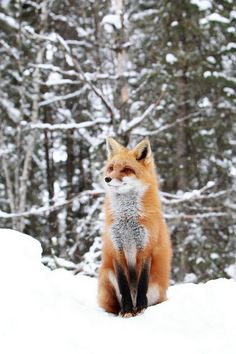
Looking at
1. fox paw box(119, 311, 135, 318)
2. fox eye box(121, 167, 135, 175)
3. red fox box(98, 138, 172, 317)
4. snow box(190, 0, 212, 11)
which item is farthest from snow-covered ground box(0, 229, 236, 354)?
snow box(190, 0, 212, 11)

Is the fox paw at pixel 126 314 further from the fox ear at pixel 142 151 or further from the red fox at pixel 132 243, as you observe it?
the fox ear at pixel 142 151

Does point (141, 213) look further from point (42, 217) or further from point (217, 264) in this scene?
point (42, 217)

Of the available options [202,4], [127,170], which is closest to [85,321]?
[127,170]

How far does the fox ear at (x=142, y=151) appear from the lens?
20.6 ft

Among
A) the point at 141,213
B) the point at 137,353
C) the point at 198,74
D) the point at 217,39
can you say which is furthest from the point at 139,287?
the point at 217,39

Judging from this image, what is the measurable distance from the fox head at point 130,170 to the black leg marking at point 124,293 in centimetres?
92

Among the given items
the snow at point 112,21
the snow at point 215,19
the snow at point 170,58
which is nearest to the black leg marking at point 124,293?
the snow at point 112,21

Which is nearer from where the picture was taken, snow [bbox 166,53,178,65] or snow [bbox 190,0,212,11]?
snow [bbox 190,0,212,11]

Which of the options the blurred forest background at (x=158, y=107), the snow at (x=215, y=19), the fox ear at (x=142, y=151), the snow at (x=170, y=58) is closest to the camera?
the fox ear at (x=142, y=151)

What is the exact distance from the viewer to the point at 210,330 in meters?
4.44

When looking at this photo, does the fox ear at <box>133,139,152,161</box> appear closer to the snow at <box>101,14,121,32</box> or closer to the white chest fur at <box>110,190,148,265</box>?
the white chest fur at <box>110,190,148,265</box>

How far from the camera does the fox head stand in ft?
19.4

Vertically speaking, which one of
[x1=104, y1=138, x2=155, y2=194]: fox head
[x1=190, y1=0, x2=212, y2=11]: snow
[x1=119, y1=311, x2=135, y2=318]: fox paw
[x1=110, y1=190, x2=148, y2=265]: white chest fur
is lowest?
[x1=119, y1=311, x2=135, y2=318]: fox paw

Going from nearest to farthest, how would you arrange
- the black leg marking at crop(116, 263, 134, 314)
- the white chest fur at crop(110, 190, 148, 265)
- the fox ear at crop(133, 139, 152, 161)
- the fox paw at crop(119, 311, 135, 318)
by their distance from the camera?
1. the fox paw at crop(119, 311, 135, 318)
2. the black leg marking at crop(116, 263, 134, 314)
3. the white chest fur at crop(110, 190, 148, 265)
4. the fox ear at crop(133, 139, 152, 161)
